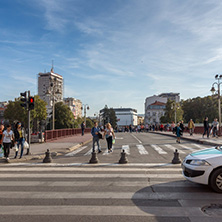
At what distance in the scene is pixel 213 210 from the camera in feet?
16.0

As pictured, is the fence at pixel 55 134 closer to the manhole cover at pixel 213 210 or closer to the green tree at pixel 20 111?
the manhole cover at pixel 213 210

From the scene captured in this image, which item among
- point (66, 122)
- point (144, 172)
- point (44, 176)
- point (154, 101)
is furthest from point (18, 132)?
point (154, 101)

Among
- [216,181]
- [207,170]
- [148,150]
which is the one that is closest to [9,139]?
[148,150]

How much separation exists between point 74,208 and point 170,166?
5.51 m

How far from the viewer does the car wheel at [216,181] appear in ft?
19.7

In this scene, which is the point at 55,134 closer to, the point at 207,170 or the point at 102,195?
the point at 102,195

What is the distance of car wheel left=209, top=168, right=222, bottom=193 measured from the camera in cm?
600

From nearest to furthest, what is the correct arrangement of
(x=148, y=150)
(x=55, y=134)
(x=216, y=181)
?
(x=216, y=181), (x=148, y=150), (x=55, y=134)

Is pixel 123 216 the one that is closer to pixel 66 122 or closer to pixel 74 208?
pixel 74 208

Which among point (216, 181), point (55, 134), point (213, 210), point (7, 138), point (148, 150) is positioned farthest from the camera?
point (55, 134)

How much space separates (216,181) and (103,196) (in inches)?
101

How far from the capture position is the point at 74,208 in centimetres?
501

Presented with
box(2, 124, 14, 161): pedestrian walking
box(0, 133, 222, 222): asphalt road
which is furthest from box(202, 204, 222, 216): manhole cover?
box(2, 124, 14, 161): pedestrian walking

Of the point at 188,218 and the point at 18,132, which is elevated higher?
the point at 18,132
